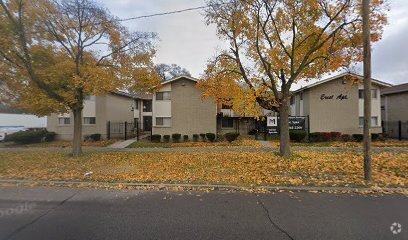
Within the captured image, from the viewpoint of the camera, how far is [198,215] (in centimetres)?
487

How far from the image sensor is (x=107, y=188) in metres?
7.12

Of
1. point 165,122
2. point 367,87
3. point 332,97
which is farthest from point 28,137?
point 332,97

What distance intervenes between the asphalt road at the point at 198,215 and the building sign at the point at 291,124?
14.6 meters

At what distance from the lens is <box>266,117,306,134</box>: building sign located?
20.5 metres

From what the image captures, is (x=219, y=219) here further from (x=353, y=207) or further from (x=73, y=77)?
(x=73, y=77)

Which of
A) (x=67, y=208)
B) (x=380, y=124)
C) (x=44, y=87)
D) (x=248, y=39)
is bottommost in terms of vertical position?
(x=67, y=208)

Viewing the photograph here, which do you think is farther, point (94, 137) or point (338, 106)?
point (338, 106)

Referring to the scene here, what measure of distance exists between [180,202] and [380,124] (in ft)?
79.4

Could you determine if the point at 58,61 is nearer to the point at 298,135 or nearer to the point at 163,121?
the point at 163,121

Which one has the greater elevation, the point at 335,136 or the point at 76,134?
the point at 76,134

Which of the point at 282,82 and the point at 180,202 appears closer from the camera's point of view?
the point at 180,202

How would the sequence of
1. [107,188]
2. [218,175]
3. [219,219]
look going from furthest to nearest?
[218,175]
[107,188]
[219,219]

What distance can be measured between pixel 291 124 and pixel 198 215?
1749cm

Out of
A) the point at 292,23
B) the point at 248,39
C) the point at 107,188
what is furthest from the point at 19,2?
the point at 292,23
